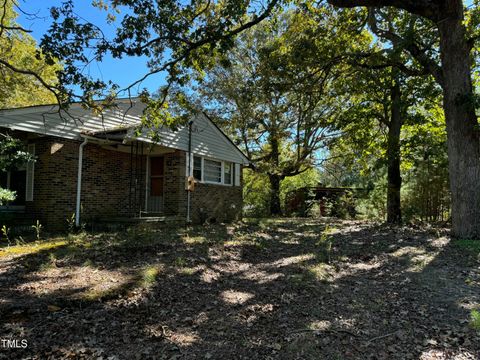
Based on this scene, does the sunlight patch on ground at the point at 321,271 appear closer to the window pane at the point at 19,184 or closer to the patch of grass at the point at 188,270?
the patch of grass at the point at 188,270

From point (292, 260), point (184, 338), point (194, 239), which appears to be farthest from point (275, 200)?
point (184, 338)

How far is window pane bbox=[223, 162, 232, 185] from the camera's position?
16109 millimetres

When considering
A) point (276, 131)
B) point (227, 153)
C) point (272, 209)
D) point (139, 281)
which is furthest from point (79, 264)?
point (272, 209)

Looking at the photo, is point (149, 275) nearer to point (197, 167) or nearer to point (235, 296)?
point (235, 296)

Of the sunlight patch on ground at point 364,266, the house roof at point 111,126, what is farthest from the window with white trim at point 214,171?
the sunlight patch on ground at point 364,266

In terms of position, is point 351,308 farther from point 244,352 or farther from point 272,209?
point 272,209

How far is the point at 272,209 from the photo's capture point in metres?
22.0

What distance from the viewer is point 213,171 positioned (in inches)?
601

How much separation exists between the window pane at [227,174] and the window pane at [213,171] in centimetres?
44

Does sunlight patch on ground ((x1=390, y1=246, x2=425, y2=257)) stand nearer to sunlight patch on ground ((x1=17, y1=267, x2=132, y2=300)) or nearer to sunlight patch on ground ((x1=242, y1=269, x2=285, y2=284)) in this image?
sunlight patch on ground ((x1=242, y1=269, x2=285, y2=284))

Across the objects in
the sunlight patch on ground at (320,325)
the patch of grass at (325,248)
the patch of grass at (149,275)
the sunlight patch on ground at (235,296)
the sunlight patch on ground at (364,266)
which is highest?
the patch of grass at (325,248)

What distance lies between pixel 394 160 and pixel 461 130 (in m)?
4.90

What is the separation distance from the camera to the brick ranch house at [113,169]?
984 centimetres

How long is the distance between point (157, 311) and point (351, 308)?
96.5 inches
